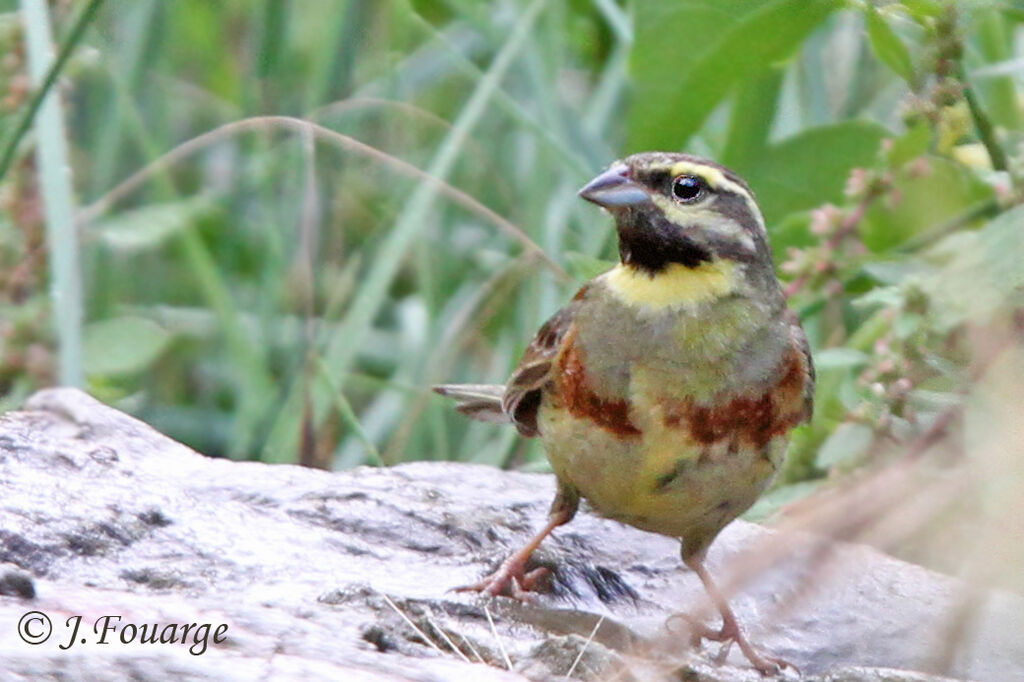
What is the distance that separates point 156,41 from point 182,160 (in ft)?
3.61

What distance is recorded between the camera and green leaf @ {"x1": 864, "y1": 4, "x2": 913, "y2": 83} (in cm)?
287

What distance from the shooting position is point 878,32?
2896 mm

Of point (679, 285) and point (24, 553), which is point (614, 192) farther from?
point (24, 553)

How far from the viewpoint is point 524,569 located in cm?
267

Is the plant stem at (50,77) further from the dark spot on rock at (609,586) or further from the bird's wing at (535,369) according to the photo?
the dark spot on rock at (609,586)

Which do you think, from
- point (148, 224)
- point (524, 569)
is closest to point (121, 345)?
point (148, 224)

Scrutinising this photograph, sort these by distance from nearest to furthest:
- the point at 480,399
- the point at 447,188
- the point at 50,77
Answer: the point at 50,77 < the point at 480,399 < the point at 447,188

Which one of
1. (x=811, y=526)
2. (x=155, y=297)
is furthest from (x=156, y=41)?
(x=811, y=526)

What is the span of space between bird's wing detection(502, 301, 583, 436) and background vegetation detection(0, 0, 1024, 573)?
1.07 ft

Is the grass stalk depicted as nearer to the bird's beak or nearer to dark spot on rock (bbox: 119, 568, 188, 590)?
the bird's beak

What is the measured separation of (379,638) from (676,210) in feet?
3.22

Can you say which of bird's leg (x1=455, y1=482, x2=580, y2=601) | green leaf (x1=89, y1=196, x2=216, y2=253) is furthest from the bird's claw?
green leaf (x1=89, y1=196, x2=216, y2=253)

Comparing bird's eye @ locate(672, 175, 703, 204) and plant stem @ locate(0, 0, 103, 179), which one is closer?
bird's eye @ locate(672, 175, 703, 204)

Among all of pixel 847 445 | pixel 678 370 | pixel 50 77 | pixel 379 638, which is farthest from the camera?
pixel 847 445
